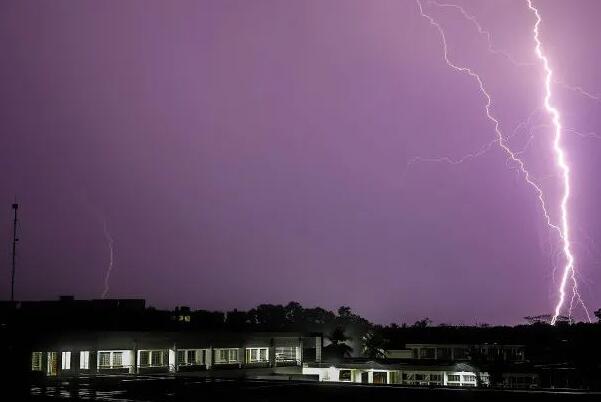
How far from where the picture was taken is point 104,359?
37.6 meters

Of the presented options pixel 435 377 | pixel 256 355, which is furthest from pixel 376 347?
pixel 435 377

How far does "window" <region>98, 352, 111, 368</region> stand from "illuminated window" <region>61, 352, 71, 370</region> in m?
2.06

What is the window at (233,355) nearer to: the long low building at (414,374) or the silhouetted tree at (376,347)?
the long low building at (414,374)

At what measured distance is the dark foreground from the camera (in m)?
19.5

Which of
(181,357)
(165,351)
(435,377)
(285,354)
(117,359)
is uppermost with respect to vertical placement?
(165,351)

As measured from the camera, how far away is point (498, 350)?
4947 centimetres

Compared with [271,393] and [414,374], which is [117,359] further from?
[271,393]

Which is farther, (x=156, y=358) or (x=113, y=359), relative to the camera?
(x=156, y=358)

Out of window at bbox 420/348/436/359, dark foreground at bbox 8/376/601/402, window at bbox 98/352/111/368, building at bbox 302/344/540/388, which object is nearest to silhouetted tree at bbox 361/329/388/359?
window at bbox 420/348/436/359

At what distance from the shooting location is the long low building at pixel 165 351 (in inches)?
1356

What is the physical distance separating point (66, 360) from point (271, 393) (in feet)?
56.5

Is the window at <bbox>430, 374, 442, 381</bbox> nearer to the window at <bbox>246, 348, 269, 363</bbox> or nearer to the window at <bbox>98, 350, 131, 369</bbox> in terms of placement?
the window at <bbox>246, 348, 269, 363</bbox>

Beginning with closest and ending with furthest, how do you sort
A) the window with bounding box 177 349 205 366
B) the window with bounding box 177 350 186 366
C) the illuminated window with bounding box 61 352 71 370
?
1. the illuminated window with bounding box 61 352 71 370
2. the window with bounding box 177 350 186 366
3. the window with bounding box 177 349 205 366

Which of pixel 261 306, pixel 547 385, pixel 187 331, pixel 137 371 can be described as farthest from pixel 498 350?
pixel 261 306
